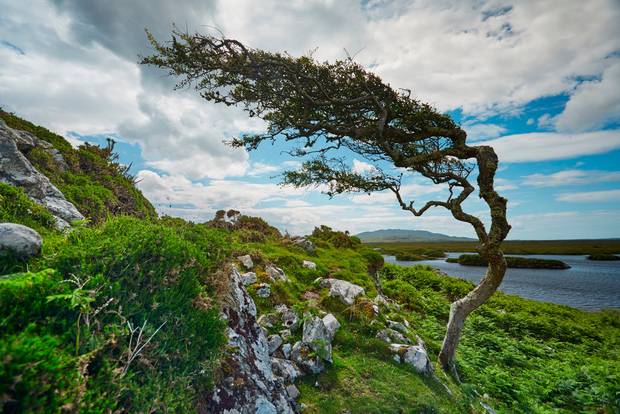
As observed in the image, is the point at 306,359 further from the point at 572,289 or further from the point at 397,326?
the point at 572,289

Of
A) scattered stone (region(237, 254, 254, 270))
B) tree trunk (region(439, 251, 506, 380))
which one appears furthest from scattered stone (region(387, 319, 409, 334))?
scattered stone (region(237, 254, 254, 270))

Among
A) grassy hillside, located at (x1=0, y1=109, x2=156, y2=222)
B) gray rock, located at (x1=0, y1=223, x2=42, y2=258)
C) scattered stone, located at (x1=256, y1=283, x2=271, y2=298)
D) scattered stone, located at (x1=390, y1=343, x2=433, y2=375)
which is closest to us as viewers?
gray rock, located at (x1=0, y1=223, x2=42, y2=258)

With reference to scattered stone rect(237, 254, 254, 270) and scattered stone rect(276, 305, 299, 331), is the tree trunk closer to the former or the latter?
scattered stone rect(276, 305, 299, 331)

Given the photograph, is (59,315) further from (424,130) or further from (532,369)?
(532,369)

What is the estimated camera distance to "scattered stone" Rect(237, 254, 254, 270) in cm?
1232

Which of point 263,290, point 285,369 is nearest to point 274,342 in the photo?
point 285,369

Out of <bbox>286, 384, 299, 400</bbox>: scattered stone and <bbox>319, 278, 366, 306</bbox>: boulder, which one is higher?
<bbox>319, 278, 366, 306</bbox>: boulder

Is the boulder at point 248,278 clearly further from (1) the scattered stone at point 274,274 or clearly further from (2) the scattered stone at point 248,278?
(1) the scattered stone at point 274,274

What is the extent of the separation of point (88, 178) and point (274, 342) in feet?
41.5

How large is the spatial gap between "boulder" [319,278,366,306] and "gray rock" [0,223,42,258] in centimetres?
1006

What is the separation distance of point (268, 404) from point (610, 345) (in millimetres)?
26801

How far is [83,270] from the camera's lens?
3457mm

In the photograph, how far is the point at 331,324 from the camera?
32.4 feet

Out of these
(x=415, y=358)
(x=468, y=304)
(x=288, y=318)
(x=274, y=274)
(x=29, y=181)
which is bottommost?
(x=415, y=358)
